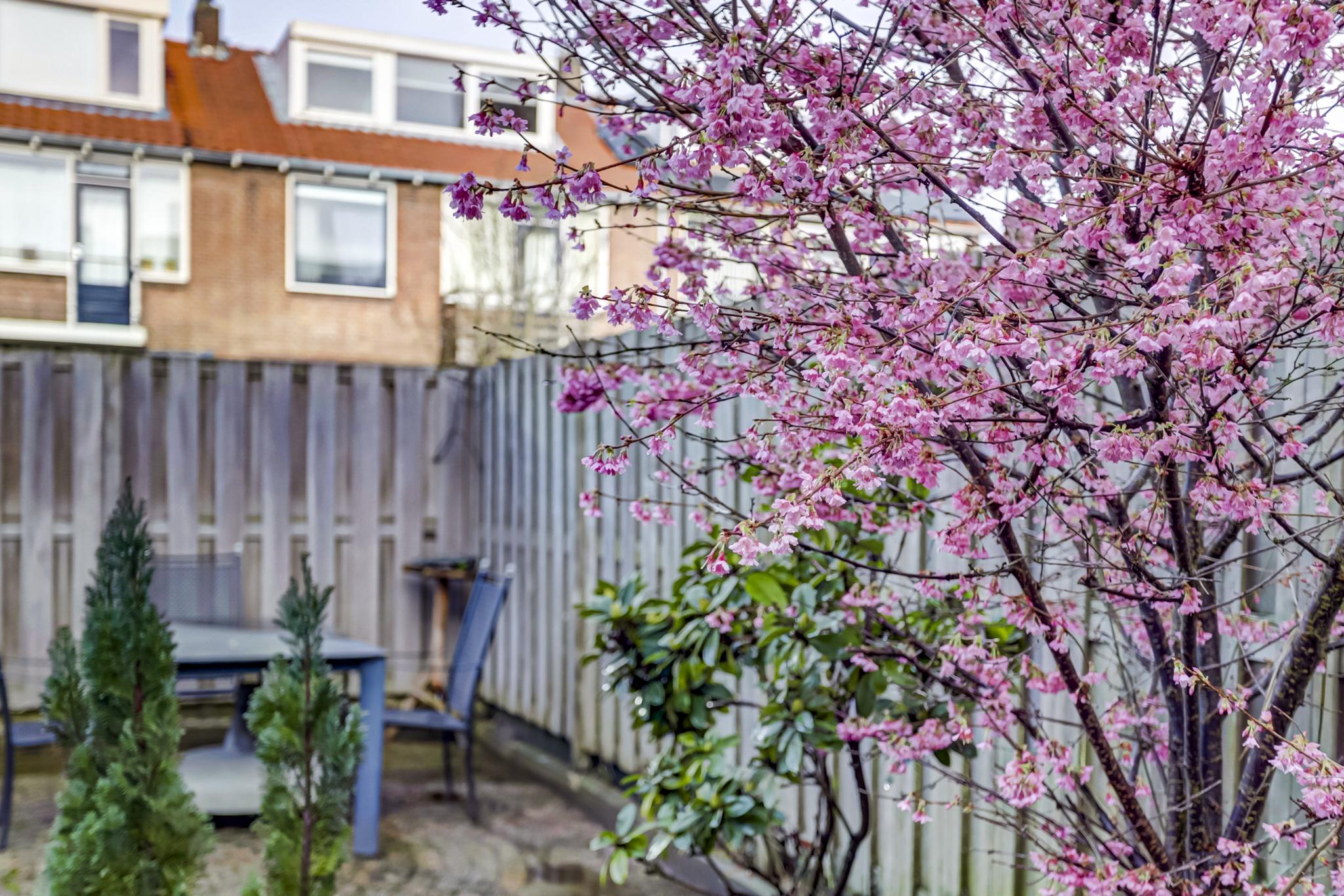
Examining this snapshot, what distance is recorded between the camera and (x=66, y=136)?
1437 centimetres

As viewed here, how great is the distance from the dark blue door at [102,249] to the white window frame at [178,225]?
0.09m

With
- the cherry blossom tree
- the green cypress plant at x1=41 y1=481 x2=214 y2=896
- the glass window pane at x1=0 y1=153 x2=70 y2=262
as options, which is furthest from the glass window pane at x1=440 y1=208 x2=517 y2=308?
the cherry blossom tree

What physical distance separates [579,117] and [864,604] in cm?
1758

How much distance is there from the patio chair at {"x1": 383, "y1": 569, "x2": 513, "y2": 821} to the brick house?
9.23m

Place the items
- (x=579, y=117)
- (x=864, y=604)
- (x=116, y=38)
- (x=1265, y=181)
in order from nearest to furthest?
(x=1265, y=181) < (x=864, y=604) < (x=116, y=38) < (x=579, y=117)

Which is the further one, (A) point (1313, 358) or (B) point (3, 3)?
(B) point (3, 3)

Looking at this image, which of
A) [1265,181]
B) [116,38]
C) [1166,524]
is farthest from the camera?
[116,38]

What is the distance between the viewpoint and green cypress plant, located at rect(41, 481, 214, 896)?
262 centimetres

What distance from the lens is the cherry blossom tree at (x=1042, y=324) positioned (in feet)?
5.40

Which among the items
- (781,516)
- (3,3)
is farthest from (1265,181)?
(3,3)

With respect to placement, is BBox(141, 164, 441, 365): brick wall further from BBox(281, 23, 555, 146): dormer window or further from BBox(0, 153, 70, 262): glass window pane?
BBox(281, 23, 555, 146): dormer window

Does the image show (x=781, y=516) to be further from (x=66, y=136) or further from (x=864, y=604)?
(x=66, y=136)

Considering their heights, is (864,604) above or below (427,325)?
below

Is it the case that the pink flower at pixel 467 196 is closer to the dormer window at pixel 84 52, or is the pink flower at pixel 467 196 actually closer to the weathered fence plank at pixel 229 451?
the weathered fence plank at pixel 229 451
